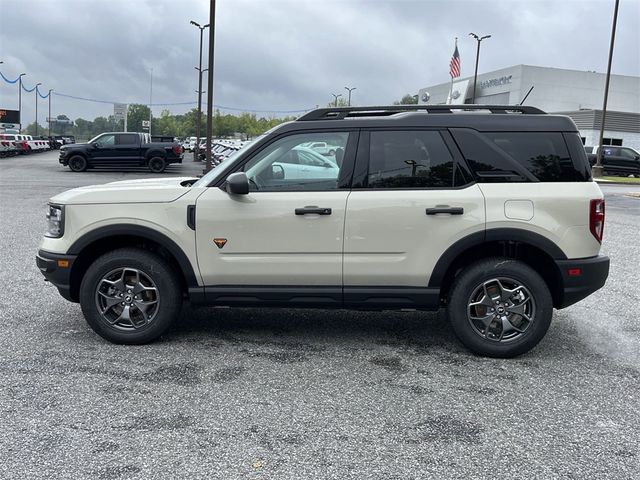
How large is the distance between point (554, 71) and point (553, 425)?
211ft

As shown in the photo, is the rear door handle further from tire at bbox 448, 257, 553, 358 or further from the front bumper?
the front bumper

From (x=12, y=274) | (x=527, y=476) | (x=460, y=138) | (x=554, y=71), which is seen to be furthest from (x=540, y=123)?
(x=554, y=71)

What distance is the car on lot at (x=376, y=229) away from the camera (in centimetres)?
458

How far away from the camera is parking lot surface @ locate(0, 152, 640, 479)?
3158 millimetres

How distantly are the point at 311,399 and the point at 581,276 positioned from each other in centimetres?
228

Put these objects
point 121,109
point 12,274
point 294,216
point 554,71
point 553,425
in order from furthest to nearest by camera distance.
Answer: point 554,71 < point 121,109 < point 12,274 < point 294,216 < point 553,425

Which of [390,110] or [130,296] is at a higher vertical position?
[390,110]

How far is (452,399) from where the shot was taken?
3973 millimetres

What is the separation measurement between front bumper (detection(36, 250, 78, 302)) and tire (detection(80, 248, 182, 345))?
0.15 meters

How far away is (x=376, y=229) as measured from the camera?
459cm

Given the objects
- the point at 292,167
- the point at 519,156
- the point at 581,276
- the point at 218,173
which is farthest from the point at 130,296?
the point at 581,276

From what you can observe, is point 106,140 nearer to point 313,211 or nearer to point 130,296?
point 130,296

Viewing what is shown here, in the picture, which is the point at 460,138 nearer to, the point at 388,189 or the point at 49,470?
the point at 388,189

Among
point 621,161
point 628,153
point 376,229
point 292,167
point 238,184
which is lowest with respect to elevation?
point 376,229
